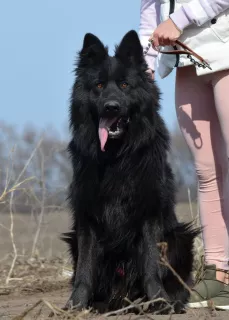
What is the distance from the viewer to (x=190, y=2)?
13.5ft

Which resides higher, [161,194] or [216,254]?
[161,194]

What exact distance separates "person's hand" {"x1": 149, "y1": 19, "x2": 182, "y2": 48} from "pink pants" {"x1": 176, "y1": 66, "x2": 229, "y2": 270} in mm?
262

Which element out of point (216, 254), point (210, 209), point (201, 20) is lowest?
point (216, 254)

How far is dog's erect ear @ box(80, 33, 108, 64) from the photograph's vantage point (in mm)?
Result: 4395

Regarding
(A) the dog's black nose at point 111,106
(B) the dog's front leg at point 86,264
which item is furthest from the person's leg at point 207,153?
(B) the dog's front leg at point 86,264

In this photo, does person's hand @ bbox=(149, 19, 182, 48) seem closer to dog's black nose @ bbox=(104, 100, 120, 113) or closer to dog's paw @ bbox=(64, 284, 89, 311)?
dog's black nose @ bbox=(104, 100, 120, 113)

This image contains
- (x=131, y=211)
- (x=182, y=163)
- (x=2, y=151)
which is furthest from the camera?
(x=182, y=163)

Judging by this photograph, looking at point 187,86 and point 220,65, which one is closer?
point 220,65

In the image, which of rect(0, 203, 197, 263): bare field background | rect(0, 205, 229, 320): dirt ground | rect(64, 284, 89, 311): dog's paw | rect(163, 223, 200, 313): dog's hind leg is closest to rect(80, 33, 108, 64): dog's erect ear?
rect(163, 223, 200, 313): dog's hind leg

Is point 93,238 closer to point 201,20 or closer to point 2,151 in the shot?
point 201,20

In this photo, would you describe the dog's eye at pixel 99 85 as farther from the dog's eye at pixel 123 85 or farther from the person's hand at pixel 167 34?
the person's hand at pixel 167 34

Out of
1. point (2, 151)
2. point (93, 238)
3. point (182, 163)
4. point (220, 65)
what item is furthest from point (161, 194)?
point (182, 163)

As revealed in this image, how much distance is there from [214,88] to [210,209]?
0.81m

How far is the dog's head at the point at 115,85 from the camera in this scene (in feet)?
14.1
